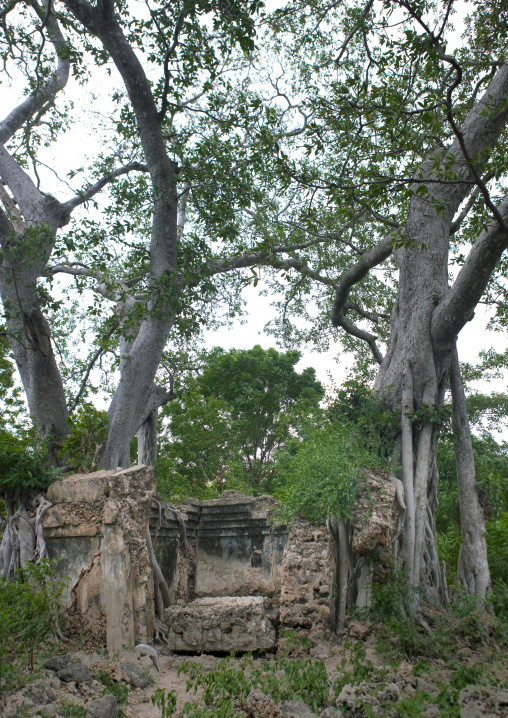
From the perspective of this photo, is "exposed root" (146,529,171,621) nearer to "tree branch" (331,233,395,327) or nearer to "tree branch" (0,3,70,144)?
"tree branch" (331,233,395,327)

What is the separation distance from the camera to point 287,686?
379cm

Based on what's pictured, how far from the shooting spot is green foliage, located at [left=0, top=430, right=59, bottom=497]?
209 inches

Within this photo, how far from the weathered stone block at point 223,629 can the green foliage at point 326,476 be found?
1.07 metres

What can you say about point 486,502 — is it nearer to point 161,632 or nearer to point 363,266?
point 363,266

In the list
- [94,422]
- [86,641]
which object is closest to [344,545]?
[86,641]

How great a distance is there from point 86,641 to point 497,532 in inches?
243

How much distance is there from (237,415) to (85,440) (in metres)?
11.6

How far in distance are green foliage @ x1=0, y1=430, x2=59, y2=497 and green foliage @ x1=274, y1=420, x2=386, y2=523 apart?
2527 millimetres

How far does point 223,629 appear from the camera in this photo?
18.4 ft

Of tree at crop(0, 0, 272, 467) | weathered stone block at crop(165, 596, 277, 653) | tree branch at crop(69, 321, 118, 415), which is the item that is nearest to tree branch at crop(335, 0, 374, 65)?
tree at crop(0, 0, 272, 467)

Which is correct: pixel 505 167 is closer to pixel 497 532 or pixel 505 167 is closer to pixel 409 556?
pixel 409 556

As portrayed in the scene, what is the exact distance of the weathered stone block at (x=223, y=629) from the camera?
217 inches

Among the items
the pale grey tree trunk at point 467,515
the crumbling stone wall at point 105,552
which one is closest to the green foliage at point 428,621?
the pale grey tree trunk at point 467,515

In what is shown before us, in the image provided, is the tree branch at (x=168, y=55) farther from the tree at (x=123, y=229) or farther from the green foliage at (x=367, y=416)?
the green foliage at (x=367, y=416)
